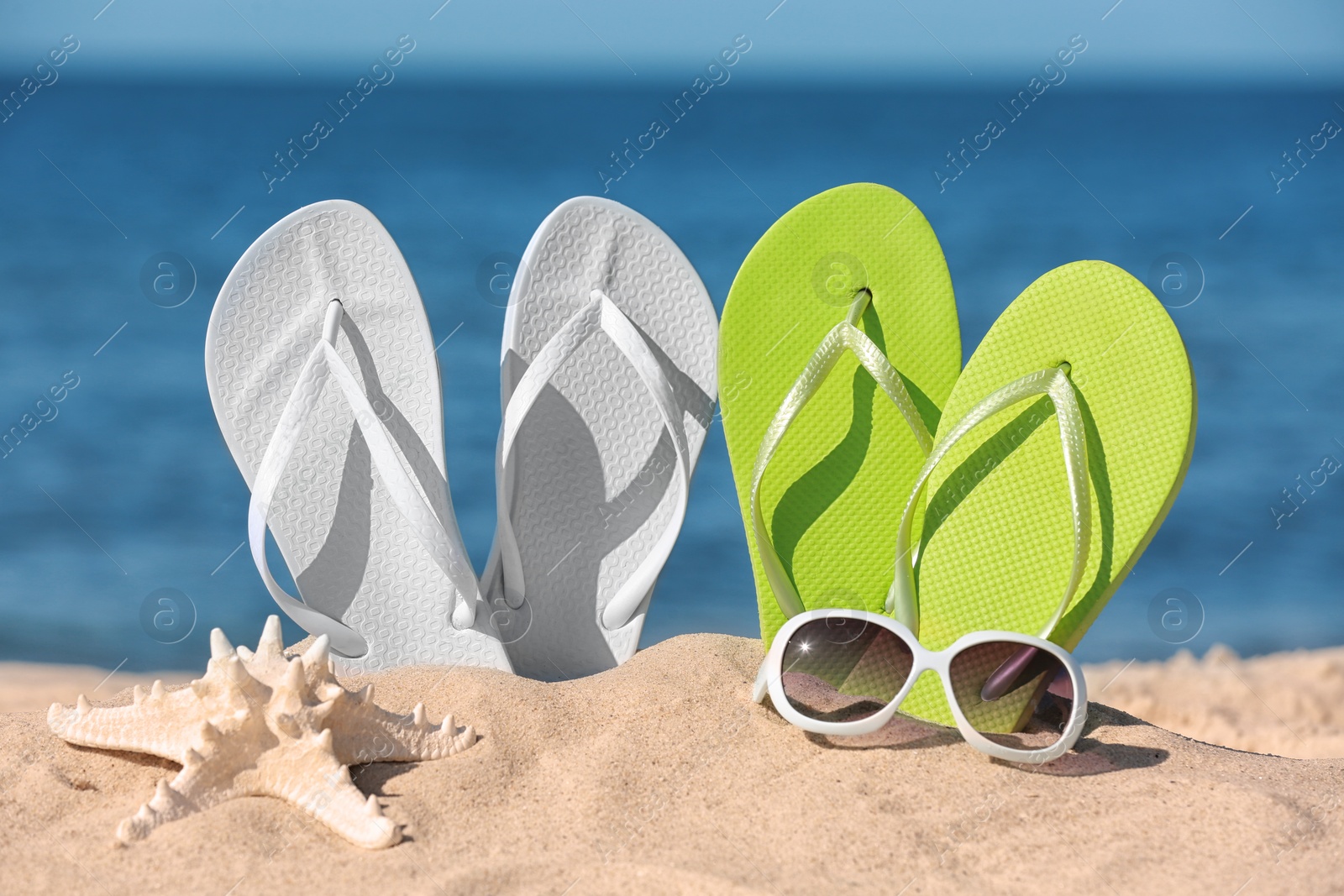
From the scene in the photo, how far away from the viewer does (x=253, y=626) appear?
3.05m

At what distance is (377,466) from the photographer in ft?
5.88

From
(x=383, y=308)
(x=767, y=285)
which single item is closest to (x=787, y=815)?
(x=767, y=285)

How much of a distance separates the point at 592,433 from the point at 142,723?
36.4 inches

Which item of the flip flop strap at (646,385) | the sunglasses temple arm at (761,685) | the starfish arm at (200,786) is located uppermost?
the flip flop strap at (646,385)

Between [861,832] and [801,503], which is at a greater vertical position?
[801,503]

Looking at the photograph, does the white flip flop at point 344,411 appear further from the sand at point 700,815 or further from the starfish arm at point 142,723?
the starfish arm at point 142,723

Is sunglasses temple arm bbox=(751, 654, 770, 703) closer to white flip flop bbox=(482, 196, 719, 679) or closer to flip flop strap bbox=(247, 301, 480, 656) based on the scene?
white flip flop bbox=(482, 196, 719, 679)

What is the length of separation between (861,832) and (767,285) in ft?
2.81

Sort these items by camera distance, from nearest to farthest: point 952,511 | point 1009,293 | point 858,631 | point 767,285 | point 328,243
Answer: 1. point 858,631
2. point 952,511
3. point 767,285
4. point 328,243
5. point 1009,293

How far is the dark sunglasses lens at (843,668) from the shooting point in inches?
54.8

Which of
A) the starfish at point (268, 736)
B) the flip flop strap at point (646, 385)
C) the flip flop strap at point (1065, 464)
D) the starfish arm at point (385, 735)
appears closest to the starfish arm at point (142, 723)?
the starfish at point (268, 736)

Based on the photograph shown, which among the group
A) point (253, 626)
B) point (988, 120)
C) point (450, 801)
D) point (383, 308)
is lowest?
point (253, 626)

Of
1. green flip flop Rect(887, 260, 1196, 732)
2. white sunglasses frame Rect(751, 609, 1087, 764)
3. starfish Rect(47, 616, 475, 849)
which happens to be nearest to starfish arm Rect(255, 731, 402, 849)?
starfish Rect(47, 616, 475, 849)

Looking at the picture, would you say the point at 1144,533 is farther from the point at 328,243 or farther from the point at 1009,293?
the point at 1009,293
